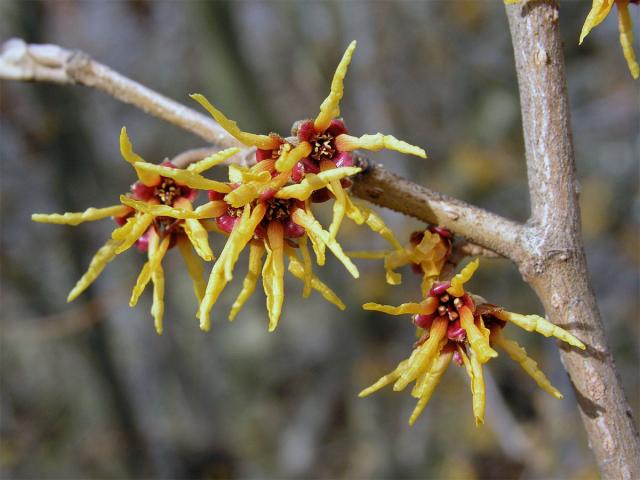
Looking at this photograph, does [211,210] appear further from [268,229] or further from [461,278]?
[461,278]

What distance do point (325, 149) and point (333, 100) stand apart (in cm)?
9

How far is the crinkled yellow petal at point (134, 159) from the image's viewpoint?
1075 millimetres

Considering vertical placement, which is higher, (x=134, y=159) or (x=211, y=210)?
(x=134, y=159)

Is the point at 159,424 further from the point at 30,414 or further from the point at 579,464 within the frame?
the point at 579,464

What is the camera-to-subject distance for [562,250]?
3.65 feet

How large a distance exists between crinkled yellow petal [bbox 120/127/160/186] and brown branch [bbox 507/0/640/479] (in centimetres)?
69

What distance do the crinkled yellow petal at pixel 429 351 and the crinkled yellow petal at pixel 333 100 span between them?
15.6 inches

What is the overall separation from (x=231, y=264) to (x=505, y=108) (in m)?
6.24

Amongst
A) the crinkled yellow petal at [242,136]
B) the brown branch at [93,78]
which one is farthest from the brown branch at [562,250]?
the brown branch at [93,78]

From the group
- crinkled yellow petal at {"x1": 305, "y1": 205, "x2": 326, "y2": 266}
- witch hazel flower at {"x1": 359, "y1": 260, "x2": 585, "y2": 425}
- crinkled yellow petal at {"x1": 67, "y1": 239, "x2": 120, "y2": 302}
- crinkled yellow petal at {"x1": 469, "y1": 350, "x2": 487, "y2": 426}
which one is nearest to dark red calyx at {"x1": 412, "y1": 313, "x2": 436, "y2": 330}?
witch hazel flower at {"x1": 359, "y1": 260, "x2": 585, "y2": 425}

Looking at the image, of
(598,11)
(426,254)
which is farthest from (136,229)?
(598,11)

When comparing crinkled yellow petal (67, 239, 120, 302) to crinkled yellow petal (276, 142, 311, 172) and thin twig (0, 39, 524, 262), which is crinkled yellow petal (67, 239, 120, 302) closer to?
thin twig (0, 39, 524, 262)

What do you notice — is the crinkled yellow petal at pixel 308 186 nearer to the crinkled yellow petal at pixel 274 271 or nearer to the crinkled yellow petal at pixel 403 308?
the crinkled yellow petal at pixel 274 271

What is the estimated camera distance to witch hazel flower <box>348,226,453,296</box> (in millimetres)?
1175
